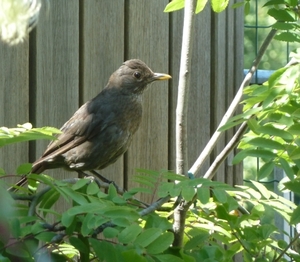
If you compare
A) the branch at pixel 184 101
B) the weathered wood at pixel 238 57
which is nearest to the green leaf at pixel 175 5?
the branch at pixel 184 101

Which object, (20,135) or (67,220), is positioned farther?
(20,135)

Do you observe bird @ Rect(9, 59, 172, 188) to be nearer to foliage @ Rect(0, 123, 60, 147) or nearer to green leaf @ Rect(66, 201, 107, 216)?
foliage @ Rect(0, 123, 60, 147)

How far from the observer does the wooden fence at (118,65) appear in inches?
113

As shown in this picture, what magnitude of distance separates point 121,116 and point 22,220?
8.89 ft

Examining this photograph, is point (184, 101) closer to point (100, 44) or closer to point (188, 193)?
point (188, 193)

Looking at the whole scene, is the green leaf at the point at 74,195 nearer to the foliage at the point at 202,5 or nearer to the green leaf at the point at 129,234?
the green leaf at the point at 129,234

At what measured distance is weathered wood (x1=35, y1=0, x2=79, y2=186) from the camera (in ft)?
9.68

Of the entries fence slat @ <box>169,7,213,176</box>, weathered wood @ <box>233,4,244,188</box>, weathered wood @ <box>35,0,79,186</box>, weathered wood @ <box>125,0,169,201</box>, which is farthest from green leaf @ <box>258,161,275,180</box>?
weathered wood @ <box>233,4,244,188</box>

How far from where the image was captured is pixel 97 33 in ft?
10.7

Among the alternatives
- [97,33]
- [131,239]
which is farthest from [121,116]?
[131,239]

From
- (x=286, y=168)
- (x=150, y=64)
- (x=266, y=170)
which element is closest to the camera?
(x=286, y=168)

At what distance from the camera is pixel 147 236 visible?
1382mm

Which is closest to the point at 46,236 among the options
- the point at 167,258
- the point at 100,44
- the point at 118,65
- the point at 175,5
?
the point at 167,258

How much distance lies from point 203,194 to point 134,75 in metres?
2.38
